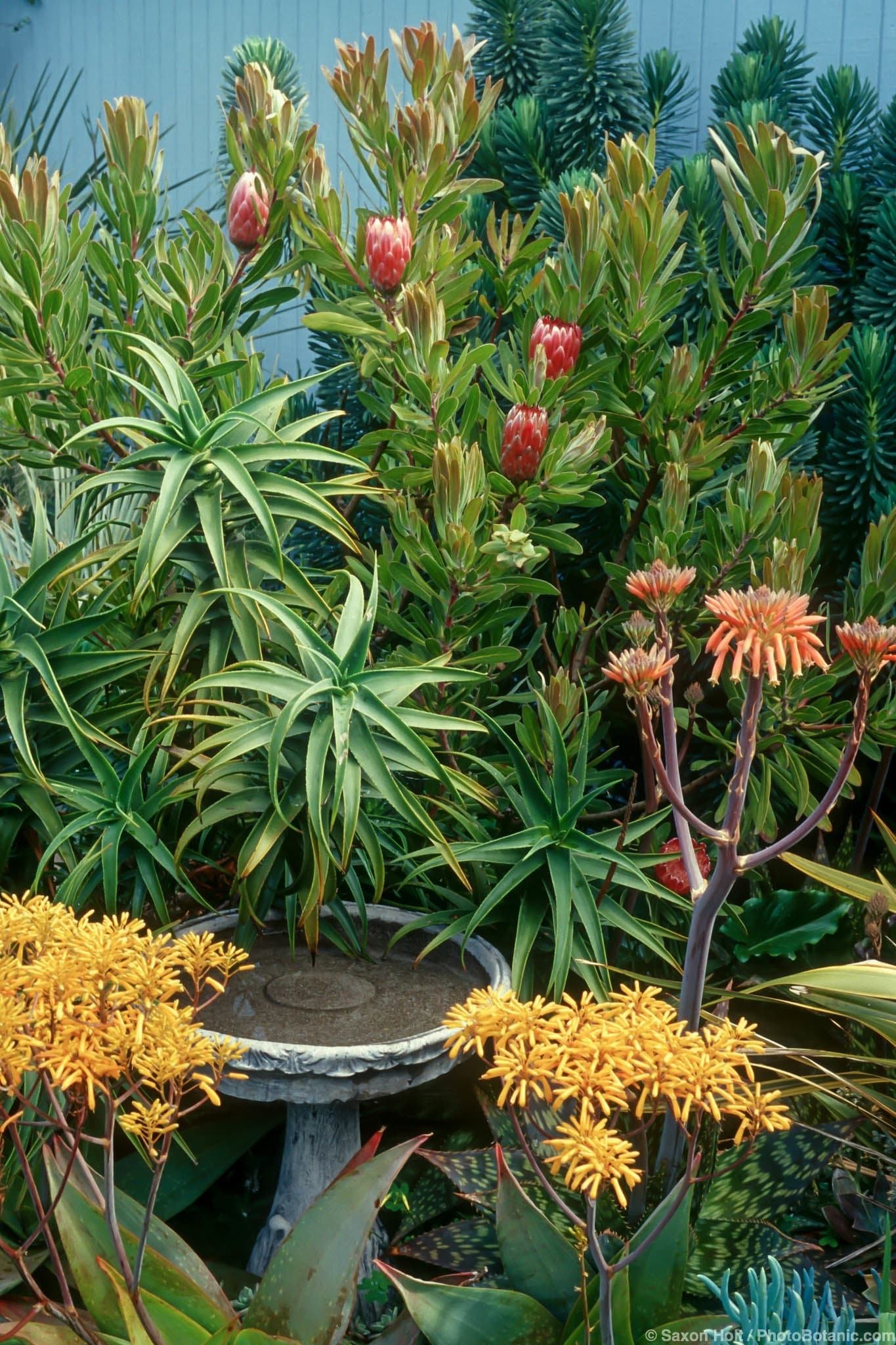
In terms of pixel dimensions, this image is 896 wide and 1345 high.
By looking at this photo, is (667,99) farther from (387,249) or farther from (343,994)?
(343,994)

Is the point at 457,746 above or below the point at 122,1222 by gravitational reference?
above

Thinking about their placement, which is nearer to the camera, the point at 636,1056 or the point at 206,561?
the point at 636,1056

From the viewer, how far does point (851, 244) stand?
2609mm

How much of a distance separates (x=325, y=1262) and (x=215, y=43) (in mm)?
5124

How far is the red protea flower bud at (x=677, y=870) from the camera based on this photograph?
187cm

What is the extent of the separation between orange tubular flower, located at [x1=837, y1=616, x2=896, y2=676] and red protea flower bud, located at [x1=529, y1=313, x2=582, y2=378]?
0.96 m

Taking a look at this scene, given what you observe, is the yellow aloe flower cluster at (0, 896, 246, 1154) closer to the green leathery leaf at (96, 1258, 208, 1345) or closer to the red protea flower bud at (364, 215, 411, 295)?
the green leathery leaf at (96, 1258, 208, 1345)

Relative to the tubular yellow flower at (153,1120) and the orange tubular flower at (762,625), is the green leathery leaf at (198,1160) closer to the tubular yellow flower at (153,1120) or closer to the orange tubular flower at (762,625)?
the tubular yellow flower at (153,1120)

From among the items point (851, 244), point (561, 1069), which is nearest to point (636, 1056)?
point (561, 1069)

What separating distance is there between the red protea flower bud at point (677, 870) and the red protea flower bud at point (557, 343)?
30.9 inches

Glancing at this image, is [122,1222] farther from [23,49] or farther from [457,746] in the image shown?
[23,49]

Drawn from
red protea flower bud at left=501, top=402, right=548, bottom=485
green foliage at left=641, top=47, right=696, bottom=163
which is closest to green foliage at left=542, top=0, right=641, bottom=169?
green foliage at left=641, top=47, right=696, bottom=163

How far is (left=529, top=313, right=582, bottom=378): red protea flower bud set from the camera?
1810 mm

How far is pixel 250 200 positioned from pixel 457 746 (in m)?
0.97
